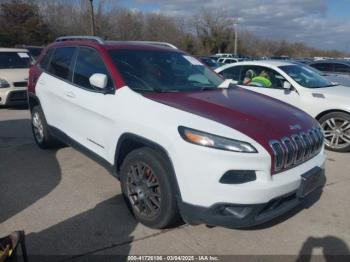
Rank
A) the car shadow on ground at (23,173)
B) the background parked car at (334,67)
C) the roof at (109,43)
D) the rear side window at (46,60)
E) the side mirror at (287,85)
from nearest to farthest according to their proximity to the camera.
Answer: the car shadow on ground at (23,173), the roof at (109,43), the rear side window at (46,60), the side mirror at (287,85), the background parked car at (334,67)

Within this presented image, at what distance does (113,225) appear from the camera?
3600 millimetres

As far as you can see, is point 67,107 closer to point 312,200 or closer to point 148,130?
point 148,130

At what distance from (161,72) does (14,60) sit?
821cm

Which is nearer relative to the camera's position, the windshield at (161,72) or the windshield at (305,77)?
the windshield at (161,72)

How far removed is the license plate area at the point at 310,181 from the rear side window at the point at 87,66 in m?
2.25

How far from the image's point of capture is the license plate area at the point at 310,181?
10.5 feet

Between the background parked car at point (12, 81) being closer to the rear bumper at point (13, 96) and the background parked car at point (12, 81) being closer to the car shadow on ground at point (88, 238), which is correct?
the rear bumper at point (13, 96)

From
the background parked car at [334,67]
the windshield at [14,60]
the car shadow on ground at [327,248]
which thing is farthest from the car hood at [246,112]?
the background parked car at [334,67]

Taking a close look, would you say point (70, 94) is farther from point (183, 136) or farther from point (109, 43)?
point (183, 136)

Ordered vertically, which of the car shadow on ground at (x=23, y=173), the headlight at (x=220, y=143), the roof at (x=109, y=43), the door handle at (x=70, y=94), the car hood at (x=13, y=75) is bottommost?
the car shadow on ground at (x=23, y=173)

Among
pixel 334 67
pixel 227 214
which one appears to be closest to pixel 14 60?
pixel 227 214

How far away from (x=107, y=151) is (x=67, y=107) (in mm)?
1138

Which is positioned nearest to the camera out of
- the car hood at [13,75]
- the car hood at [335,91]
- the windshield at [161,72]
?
the windshield at [161,72]

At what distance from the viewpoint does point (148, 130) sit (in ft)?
10.7
